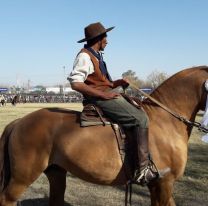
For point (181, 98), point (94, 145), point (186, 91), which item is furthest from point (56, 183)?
point (186, 91)

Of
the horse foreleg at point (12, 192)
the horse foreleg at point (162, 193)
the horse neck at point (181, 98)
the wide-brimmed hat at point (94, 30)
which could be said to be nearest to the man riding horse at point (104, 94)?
the wide-brimmed hat at point (94, 30)

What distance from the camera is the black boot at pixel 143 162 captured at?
17.5ft

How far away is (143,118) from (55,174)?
189 cm

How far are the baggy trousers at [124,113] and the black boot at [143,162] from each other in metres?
0.11

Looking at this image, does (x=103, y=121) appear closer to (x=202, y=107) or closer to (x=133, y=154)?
(x=133, y=154)

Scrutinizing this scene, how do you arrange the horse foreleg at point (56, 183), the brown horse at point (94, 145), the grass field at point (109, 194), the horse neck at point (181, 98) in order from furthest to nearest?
the grass field at point (109, 194)
the horse foreleg at point (56, 183)
the horse neck at point (181, 98)
the brown horse at point (94, 145)

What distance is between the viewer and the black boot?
5.32 m

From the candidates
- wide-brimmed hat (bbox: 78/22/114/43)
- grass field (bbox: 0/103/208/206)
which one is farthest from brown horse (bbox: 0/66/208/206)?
grass field (bbox: 0/103/208/206)

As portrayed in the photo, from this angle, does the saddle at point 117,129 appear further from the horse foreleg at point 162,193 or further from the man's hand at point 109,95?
the horse foreleg at point 162,193

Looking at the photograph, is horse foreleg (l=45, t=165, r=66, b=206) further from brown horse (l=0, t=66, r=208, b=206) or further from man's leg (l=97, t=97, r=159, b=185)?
man's leg (l=97, t=97, r=159, b=185)

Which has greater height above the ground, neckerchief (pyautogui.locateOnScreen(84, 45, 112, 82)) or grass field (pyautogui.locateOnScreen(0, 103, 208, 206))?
neckerchief (pyautogui.locateOnScreen(84, 45, 112, 82))

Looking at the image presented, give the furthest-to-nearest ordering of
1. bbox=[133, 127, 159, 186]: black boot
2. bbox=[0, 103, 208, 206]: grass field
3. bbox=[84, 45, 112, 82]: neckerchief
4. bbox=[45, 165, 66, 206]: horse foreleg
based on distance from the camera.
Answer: bbox=[0, 103, 208, 206]: grass field
bbox=[45, 165, 66, 206]: horse foreleg
bbox=[84, 45, 112, 82]: neckerchief
bbox=[133, 127, 159, 186]: black boot

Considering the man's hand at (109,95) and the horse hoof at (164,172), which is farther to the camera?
the man's hand at (109,95)

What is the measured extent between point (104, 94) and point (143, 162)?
1.07 metres
